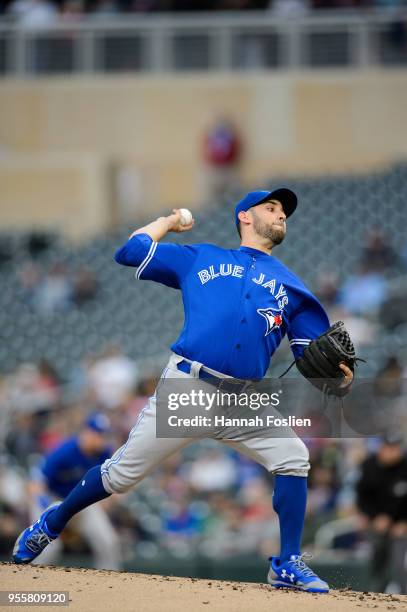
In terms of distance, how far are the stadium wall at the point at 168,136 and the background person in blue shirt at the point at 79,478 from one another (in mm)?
8494

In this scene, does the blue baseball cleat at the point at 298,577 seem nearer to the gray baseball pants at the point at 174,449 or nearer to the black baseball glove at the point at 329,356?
the gray baseball pants at the point at 174,449

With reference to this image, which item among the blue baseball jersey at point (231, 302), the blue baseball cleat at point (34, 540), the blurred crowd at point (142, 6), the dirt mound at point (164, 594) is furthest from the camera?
the blurred crowd at point (142, 6)

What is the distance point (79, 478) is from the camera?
8.73 meters

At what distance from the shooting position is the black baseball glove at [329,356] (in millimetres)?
5516

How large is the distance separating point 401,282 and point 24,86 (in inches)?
323

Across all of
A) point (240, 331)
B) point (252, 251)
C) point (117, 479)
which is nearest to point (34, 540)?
point (117, 479)

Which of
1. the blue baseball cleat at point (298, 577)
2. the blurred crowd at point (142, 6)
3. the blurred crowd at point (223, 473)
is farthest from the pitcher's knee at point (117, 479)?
the blurred crowd at point (142, 6)

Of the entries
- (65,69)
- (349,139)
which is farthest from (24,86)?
(349,139)

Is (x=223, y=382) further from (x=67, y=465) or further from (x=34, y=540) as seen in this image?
(x=67, y=465)

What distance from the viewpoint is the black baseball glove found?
18.1 ft

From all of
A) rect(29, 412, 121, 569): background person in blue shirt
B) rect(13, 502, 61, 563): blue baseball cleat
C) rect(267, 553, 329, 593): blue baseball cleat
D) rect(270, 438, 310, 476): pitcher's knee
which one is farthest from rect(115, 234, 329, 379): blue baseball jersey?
rect(29, 412, 121, 569): background person in blue shirt

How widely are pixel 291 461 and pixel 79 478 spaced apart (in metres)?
3.48

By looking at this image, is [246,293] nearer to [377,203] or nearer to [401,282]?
[401,282]

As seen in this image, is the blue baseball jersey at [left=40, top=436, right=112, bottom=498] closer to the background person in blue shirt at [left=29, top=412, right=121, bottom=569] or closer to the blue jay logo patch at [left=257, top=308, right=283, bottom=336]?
the background person in blue shirt at [left=29, top=412, right=121, bottom=569]
